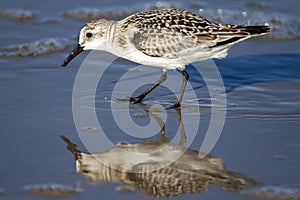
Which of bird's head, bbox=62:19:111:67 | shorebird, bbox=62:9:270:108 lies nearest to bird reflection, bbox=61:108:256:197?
shorebird, bbox=62:9:270:108

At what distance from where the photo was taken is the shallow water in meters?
4.42

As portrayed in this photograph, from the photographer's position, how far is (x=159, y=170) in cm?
461

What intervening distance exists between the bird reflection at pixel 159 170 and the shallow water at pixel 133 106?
24 mm

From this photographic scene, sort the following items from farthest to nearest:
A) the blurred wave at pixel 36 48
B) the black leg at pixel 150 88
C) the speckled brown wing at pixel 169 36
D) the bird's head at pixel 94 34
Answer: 1. the blurred wave at pixel 36 48
2. the bird's head at pixel 94 34
3. the black leg at pixel 150 88
4. the speckled brown wing at pixel 169 36

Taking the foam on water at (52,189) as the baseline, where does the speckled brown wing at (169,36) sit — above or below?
above

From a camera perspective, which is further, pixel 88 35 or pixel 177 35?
pixel 88 35

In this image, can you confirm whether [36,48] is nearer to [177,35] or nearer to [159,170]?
[177,35]

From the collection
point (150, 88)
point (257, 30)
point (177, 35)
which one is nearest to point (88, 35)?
point (150, 88)

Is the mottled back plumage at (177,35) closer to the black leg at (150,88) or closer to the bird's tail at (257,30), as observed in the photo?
the bird's tail at (257,30)

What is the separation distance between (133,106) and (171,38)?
742 millimetres

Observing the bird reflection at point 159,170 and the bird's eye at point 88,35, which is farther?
the bird's eye at point 88,35

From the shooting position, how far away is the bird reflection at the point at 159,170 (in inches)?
172

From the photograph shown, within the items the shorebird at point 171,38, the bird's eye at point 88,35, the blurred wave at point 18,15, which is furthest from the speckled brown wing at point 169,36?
the blurred wave at point 18,15

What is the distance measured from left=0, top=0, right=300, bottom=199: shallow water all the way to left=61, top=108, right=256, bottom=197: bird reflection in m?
0.02
